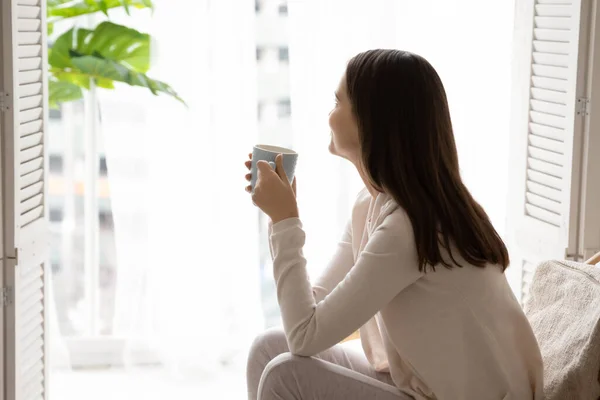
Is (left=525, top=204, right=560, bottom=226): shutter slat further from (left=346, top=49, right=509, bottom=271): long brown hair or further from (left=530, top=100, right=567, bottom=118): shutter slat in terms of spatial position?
(left=346, top=49, right=509, bottom=271): long brown hair

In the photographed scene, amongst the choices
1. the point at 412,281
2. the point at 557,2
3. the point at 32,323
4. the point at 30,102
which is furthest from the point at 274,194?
the point at 557,2

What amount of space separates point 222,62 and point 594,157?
1324 millimetres

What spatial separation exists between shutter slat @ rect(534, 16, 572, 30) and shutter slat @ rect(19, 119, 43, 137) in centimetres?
131

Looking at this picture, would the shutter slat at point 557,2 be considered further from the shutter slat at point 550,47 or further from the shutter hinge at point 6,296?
the shutter hinge at point 6,296

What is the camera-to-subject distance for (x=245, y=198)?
2.96 meters

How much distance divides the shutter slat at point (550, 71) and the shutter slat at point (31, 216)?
1.34 metres

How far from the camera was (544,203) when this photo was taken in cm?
227

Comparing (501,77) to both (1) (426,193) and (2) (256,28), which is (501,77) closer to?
(2) (256,28)

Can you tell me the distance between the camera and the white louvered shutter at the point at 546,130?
6.86 ft

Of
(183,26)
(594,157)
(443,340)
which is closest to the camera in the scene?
(443,340)

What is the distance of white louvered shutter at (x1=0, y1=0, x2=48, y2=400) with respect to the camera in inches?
76.2

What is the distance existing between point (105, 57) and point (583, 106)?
1615mm

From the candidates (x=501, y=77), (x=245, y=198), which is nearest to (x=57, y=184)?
(x=245, y=198)

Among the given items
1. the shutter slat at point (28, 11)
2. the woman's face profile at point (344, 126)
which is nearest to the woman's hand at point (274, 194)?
the woman's face profile at point (344, 126)
